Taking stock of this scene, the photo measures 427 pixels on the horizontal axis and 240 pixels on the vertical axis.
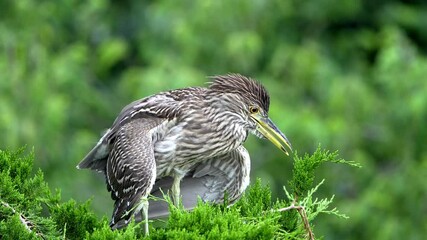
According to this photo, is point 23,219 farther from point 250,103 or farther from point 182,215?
point 250,103

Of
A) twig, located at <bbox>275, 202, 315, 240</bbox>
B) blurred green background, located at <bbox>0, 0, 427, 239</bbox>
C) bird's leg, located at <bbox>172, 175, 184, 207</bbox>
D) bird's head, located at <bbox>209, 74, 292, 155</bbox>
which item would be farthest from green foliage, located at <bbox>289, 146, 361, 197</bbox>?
blurred green background, located at <bbox>0, 0, 427, 239</bbox>

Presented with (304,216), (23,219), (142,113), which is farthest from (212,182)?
(23,219)

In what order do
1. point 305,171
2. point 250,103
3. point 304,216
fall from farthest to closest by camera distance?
point 250,103 → point 305,171 → point 304,216

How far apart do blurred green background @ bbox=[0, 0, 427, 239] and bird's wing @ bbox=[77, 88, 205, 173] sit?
612 centimetres

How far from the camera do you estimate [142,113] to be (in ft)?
24.8

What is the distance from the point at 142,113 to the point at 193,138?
1.09 ft

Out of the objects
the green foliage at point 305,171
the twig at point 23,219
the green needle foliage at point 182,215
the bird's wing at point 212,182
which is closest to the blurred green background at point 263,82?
the bird's wing at point 212,182

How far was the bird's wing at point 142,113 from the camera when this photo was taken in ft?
24.8

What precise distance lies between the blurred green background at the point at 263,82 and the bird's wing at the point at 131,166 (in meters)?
6.45

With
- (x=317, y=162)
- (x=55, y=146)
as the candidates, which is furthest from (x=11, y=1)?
(x=317, y=162)

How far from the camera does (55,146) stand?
1531 centimetres

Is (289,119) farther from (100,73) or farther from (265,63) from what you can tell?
(100,73)

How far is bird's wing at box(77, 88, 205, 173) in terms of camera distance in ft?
24.8

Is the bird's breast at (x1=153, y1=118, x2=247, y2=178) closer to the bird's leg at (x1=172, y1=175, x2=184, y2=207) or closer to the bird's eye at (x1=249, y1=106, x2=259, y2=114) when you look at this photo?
the bird's leg at (x1=172, y1=175, x2=184, y2=207)
